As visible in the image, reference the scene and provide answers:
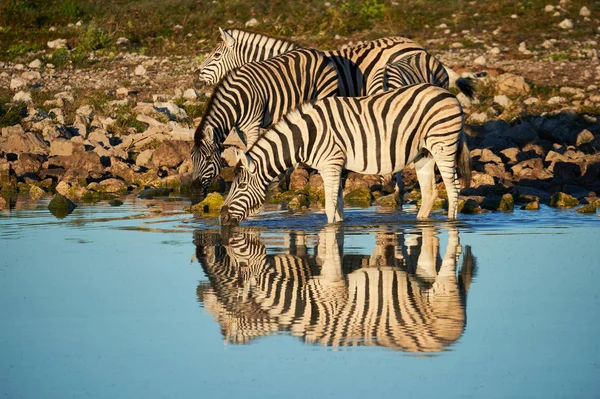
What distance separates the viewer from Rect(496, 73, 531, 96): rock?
2303 centimetres

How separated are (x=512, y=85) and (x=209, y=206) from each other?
10.6m

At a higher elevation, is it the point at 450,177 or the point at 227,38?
the point at 227,38

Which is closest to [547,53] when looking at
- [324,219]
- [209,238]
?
[324,219]

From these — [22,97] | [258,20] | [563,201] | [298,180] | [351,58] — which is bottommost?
[563,201]

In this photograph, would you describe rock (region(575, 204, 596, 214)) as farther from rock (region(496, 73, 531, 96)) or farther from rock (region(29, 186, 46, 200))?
rock (region(496, 73, 531, 96))

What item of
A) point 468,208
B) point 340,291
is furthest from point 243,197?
point 340,291

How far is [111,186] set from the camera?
17.5 metres

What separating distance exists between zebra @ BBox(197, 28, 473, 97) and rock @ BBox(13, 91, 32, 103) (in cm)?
646

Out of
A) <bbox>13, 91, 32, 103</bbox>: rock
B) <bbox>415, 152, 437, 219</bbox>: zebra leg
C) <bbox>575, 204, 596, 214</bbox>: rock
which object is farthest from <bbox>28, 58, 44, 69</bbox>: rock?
<bbox>575, 204, 596, 214</bbox>: rock

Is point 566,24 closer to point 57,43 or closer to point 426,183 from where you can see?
point 57,43

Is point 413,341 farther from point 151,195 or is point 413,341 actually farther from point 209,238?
point 151,195

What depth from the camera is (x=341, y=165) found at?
12953 millimetres

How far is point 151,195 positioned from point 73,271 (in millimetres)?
7254

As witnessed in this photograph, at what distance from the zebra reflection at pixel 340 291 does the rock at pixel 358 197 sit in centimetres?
367
